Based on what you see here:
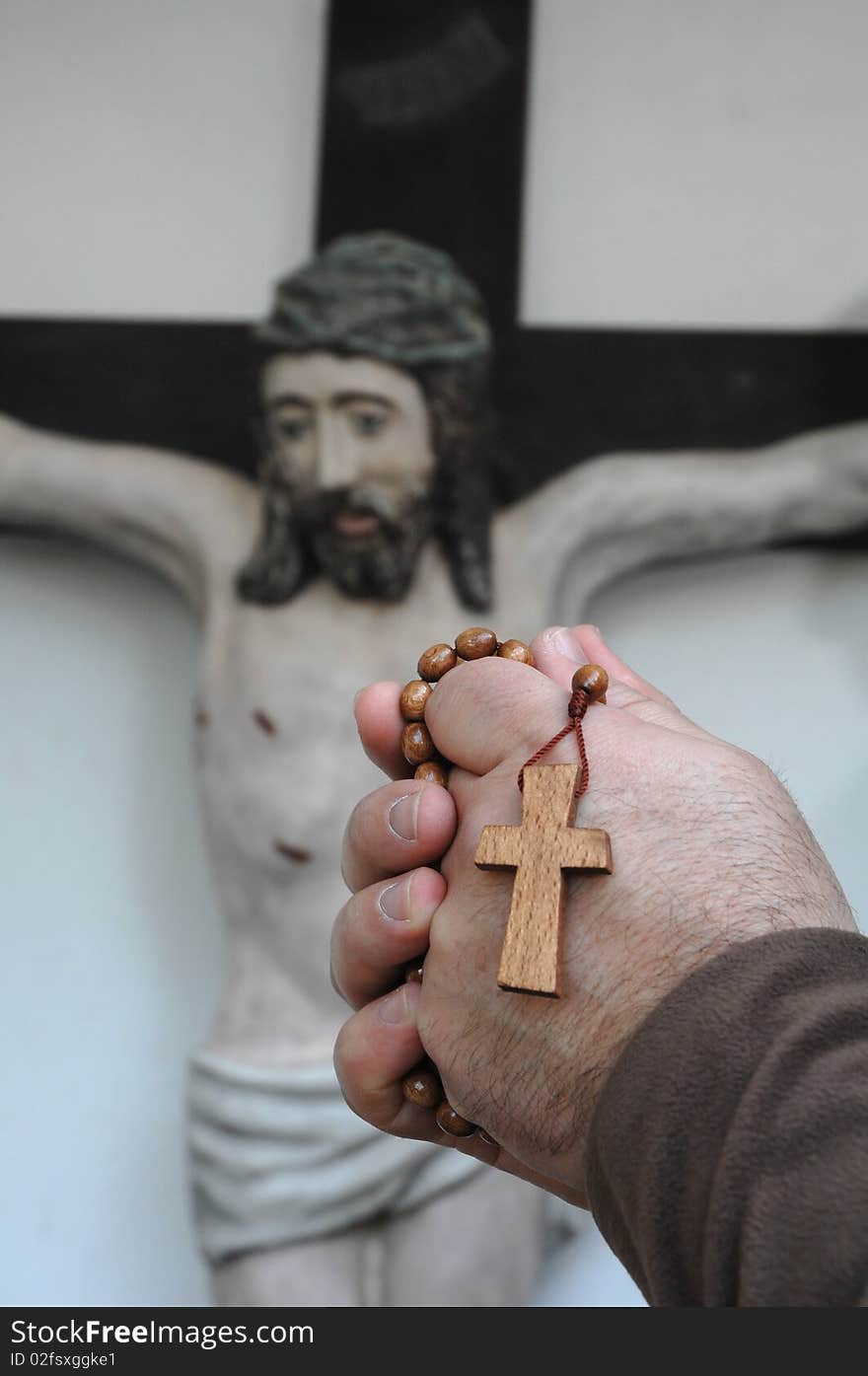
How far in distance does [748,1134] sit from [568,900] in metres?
0.17

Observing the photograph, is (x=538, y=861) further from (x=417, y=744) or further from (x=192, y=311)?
(x=192, y=311)

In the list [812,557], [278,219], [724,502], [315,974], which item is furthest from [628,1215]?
[278,219]

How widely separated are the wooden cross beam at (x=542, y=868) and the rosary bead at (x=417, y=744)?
0.49 feet

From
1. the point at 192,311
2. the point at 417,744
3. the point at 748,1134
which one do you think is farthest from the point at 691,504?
the point at 748,1134

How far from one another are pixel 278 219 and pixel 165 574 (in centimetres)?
62

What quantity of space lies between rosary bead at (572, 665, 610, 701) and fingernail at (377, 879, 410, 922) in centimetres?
14

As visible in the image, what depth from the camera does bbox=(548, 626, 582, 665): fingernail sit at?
0.86m

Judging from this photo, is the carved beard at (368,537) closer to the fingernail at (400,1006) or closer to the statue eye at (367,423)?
the statue eye at (367,423)

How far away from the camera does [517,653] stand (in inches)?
32.8

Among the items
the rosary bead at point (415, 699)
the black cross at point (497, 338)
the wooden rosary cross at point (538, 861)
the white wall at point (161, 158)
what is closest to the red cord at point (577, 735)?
the wooden rosary cross at point (538, 861)

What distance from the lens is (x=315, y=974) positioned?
1.67m

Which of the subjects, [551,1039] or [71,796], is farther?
[71,796]

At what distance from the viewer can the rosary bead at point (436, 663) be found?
2.73 feet

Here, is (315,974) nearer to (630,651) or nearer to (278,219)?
(630,651)
